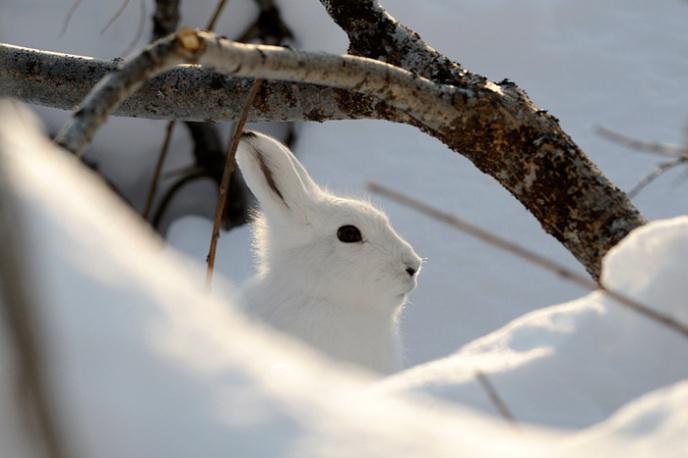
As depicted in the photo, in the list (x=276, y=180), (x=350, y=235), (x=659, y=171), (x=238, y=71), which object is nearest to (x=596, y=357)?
(x=238, y=71)

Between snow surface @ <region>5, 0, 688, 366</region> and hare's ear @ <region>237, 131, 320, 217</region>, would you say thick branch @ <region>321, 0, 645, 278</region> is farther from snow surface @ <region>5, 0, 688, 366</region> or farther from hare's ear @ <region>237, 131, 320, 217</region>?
snow surface @ <region>5, 0, 688, 366</region>

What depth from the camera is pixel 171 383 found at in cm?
92

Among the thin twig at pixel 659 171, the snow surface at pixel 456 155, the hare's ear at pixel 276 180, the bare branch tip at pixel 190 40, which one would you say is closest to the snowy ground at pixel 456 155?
the snow surface at pixel 456 155

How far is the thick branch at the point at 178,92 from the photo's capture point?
2.37m

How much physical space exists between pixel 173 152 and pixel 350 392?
12.0 ft

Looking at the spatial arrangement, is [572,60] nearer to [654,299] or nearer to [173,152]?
[173,152]

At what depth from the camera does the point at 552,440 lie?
1.01m

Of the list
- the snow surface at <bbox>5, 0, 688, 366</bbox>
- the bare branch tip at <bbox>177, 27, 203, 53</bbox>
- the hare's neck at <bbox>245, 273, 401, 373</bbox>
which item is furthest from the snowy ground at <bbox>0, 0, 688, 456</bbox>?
the bare branch tip at <bbox>177, 27, 203, 53</bbox>

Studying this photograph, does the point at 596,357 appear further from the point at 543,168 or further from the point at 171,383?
the point at 543,168

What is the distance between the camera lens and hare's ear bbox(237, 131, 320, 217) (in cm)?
305

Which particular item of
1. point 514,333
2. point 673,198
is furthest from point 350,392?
point 673,198

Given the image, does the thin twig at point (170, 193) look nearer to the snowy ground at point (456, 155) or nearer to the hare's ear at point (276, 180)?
the snowy ground at point (456, 155)

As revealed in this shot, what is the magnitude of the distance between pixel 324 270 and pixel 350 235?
13 cm

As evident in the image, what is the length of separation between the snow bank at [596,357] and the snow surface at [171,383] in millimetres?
176
